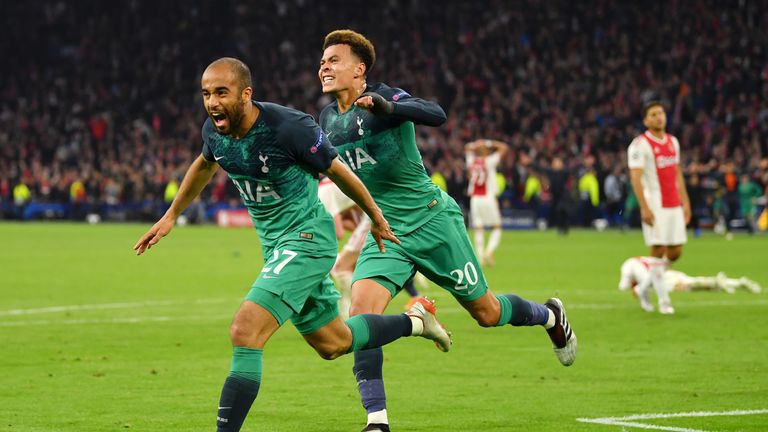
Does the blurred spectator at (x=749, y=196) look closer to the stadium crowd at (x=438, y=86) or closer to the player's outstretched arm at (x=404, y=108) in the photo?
the stadium crowd at (x=438, y=86)

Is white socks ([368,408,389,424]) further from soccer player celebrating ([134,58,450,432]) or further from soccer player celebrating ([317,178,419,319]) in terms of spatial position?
soccer player celebrating ([317,178,419,319])

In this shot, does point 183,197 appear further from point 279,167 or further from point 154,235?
point 279,167

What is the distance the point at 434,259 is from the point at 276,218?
4.86ft

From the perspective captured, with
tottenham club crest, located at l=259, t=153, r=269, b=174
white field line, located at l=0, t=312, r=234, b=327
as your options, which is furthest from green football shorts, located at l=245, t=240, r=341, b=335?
white field line, located at l=0, t=312, r=234, b=327

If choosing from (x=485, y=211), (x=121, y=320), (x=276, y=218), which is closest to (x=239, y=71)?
(x=276, y=218)

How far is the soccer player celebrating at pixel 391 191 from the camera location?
7852 mm

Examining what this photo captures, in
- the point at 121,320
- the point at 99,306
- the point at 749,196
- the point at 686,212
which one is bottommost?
the point at 749,196

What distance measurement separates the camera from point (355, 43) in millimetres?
7902

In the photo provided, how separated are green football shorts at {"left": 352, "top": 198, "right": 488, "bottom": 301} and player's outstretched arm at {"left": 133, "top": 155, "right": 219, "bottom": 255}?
1.23 meters

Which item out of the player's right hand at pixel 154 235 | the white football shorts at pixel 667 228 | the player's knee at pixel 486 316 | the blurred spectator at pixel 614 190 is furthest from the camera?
the blurred spectator at pixel 614 190

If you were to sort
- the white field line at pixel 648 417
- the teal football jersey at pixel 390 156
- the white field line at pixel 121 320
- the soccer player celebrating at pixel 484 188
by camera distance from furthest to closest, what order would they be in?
the soccer player celebrating at pixel 484 188, the white field line at pixel 121 320, the teal football jersey at pixel 390 156, the white field line at pixel 648 417

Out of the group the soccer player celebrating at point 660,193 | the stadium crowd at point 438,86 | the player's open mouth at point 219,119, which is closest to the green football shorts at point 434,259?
the player's open mouth at point 219,119

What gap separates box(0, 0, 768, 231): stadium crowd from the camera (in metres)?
40.8

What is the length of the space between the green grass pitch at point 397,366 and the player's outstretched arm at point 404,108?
189 centimetres
